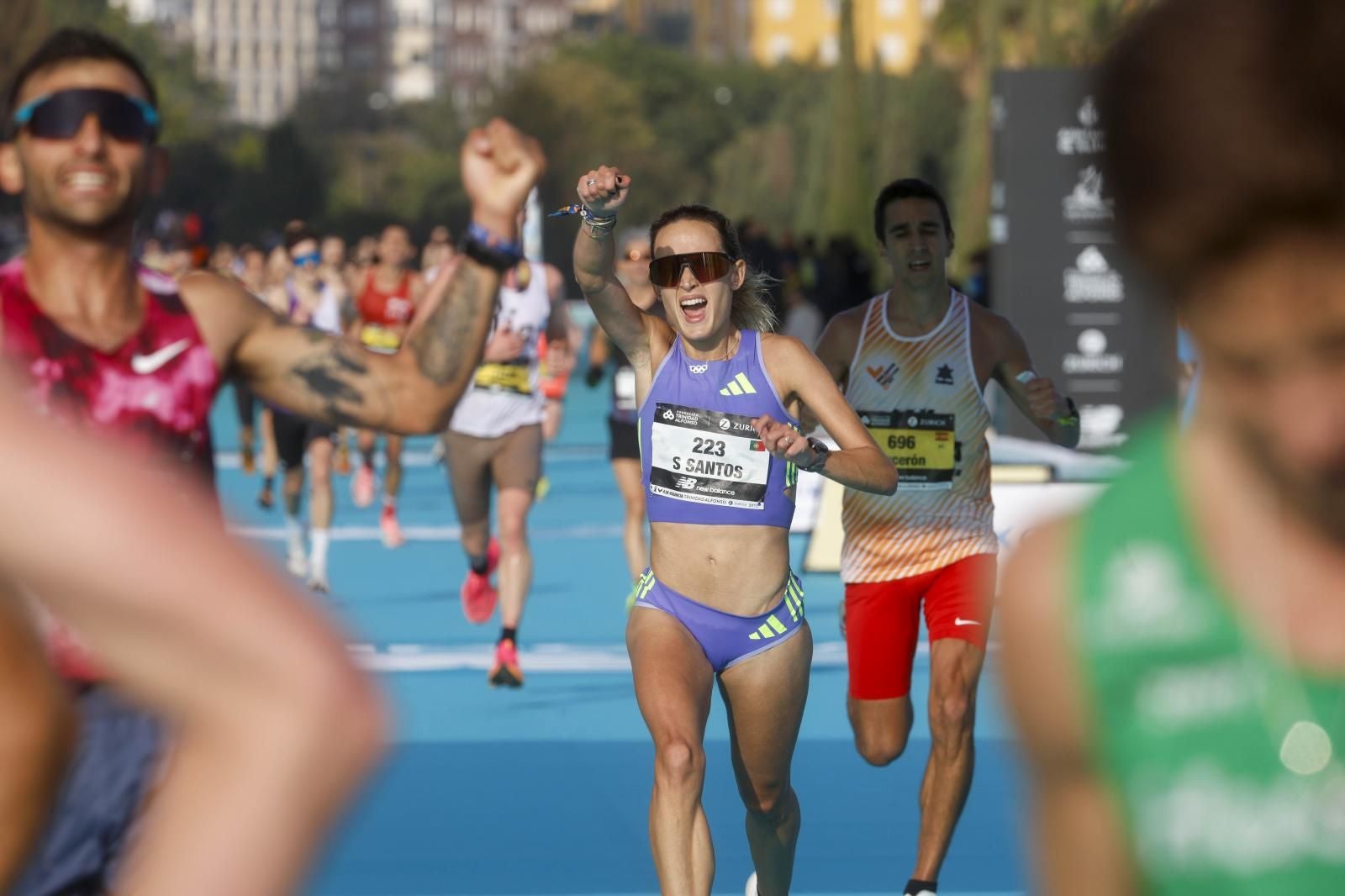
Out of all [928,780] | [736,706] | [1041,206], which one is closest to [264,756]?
[736,706]

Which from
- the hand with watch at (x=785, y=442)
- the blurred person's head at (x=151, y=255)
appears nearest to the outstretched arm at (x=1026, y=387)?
the hand with watch at (x=785, y=442)

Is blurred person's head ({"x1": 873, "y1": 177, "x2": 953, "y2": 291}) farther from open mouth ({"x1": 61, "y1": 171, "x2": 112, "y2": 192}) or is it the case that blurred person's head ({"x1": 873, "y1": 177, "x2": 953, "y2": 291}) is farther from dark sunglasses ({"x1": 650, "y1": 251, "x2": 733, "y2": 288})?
open mouth ({"x1": 61, "y1": 171, "x2": 112, "y2": 192})

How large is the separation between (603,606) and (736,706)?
25.4 ft

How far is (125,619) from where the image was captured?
170 centimetres

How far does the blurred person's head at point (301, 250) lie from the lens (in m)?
17.0

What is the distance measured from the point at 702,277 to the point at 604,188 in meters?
0.65

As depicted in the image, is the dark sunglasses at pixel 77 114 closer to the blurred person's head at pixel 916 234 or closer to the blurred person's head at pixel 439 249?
the blurred person's head at pixel 916 234

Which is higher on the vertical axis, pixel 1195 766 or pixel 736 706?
pixel 1195 766

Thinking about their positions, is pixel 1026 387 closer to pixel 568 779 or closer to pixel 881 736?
pixel 881 736

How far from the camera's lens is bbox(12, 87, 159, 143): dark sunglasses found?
3.83 m

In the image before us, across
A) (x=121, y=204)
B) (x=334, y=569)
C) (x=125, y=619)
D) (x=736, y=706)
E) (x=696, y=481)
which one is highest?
(x=121, y=204)

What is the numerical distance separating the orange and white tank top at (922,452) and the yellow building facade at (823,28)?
141 m

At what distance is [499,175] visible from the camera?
407 cm

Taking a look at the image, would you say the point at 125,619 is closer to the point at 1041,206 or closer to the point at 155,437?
the point at 155,437
